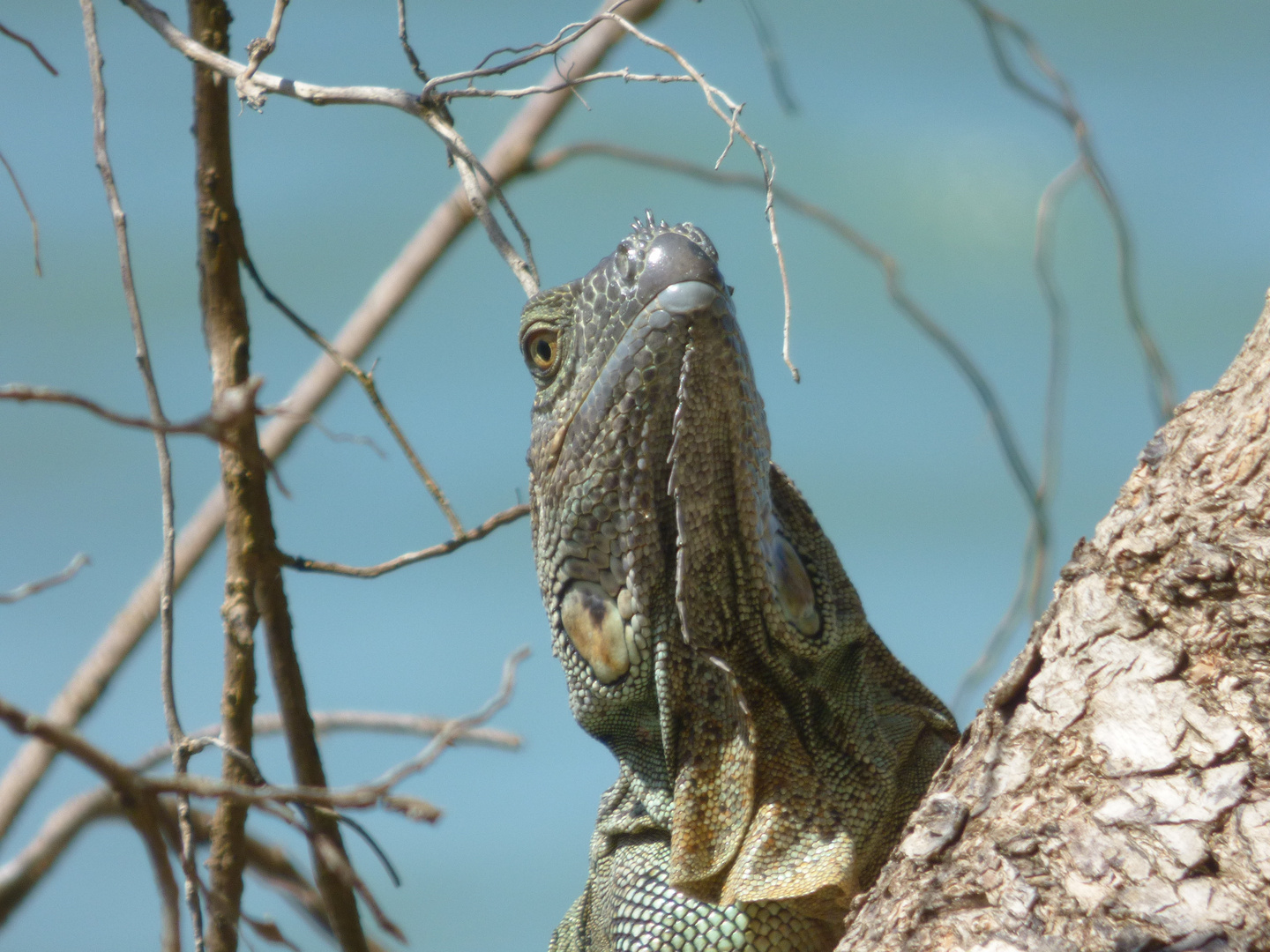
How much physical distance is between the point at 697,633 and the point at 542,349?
93cm

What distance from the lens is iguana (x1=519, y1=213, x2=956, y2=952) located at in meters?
3.10

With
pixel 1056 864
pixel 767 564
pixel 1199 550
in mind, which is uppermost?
pixel 767 564

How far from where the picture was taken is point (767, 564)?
3.26m

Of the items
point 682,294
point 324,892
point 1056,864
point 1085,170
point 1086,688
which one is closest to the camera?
point 1056,864

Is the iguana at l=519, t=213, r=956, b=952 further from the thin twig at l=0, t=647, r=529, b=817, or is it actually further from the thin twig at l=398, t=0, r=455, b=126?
the thin twig at l=0, t=647, r=529, b=817

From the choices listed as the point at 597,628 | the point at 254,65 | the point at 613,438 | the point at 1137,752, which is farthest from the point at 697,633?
the point at 254,65

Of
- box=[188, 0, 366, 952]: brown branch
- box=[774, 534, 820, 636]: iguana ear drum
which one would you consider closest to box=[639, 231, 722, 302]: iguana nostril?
box=[774, 534, 820, 636]: iguana ear drum

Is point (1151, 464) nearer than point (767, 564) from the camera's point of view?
Yes

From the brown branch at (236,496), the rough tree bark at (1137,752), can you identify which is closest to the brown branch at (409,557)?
the brown branch at (236,496)

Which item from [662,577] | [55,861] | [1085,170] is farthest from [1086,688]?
[55,861]

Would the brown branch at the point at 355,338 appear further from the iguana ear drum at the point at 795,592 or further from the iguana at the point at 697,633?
the iguana ear drum at the point at 795,592

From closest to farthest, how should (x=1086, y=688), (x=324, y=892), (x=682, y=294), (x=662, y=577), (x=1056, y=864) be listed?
(x=1056, y=864) < (x=1086, y=688) < (x=682, y=294) < (x=662, y=577) < (x=324, y=892)

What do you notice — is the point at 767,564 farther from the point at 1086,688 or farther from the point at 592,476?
the point at 1086,688

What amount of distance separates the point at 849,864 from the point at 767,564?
809mm
